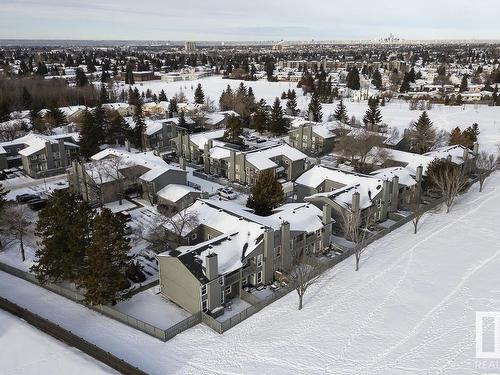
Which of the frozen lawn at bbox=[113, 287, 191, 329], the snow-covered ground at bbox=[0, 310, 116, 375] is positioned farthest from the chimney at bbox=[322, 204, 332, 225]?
the snow-covered ground at bbox=[0, 310, 116, 375]

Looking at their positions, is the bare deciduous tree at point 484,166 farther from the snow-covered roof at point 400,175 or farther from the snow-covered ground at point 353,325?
the snow-covered ground at point 353,325

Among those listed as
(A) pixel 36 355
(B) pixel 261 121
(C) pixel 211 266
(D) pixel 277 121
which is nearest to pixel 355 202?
(C) pixel 211 266

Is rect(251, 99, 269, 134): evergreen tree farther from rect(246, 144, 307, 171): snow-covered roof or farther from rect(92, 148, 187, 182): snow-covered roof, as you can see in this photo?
rect(92, 148, 187, 182): snow-covered roof

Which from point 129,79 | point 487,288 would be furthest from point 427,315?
point 129,79

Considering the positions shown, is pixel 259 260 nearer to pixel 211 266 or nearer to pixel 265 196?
pixel 211 266

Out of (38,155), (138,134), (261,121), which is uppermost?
(261,121)

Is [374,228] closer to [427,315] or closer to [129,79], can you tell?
[427,315]
